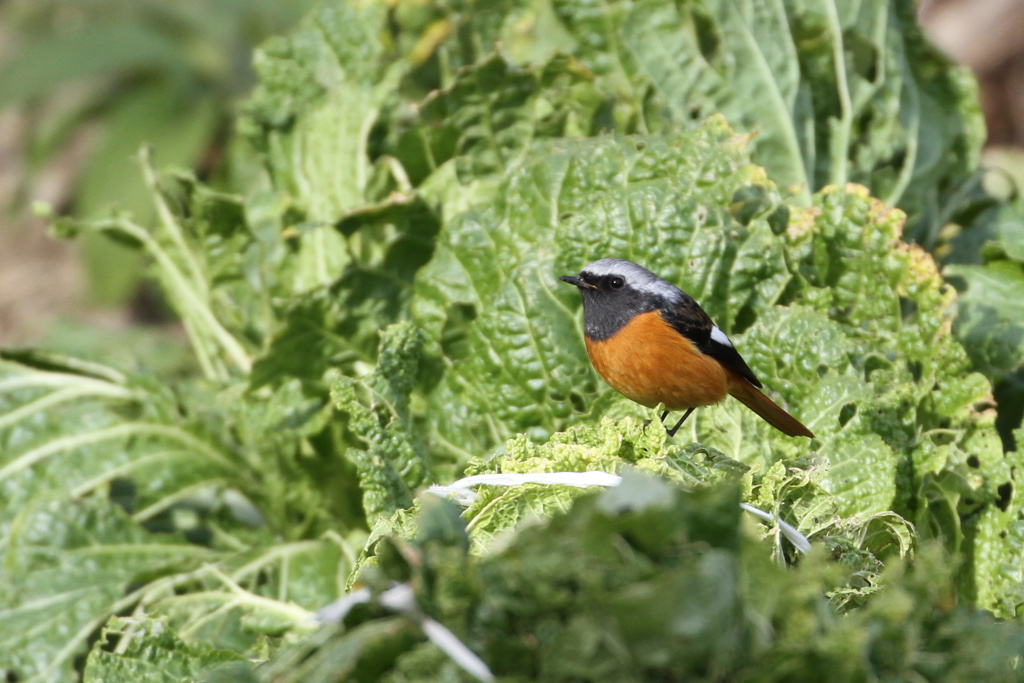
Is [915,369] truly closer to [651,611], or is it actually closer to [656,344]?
[656,344]

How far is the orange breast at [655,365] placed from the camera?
263cm

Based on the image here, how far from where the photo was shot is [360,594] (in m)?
1.52

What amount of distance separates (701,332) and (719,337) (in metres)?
0.06

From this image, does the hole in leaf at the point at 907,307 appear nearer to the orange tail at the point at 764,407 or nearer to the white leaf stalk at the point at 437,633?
the orange tail at the point at 764,407

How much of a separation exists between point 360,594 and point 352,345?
169 cm

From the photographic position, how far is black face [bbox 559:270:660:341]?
2680 mm

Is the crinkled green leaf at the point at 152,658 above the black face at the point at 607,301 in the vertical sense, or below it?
below

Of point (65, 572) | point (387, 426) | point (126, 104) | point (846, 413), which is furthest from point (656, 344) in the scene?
point (126, 104)

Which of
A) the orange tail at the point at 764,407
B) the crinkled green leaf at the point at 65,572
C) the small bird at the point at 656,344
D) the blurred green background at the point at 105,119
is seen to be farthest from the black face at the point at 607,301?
the blurred green background at the point at 105,119

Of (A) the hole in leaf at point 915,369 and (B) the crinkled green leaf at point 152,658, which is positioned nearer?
(B) the crinkled green leaf at point 152,658

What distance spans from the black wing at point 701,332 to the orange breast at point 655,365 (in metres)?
0.02

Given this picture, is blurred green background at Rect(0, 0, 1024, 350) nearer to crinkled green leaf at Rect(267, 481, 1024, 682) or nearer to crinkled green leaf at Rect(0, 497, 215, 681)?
crinkled green leaf at Rect(0, 497, 215, 681)

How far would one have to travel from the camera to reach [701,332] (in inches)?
106

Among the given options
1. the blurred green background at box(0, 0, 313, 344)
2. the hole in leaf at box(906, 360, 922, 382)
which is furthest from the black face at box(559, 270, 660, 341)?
the blurred green background at box(0, 0, 313, 344)
